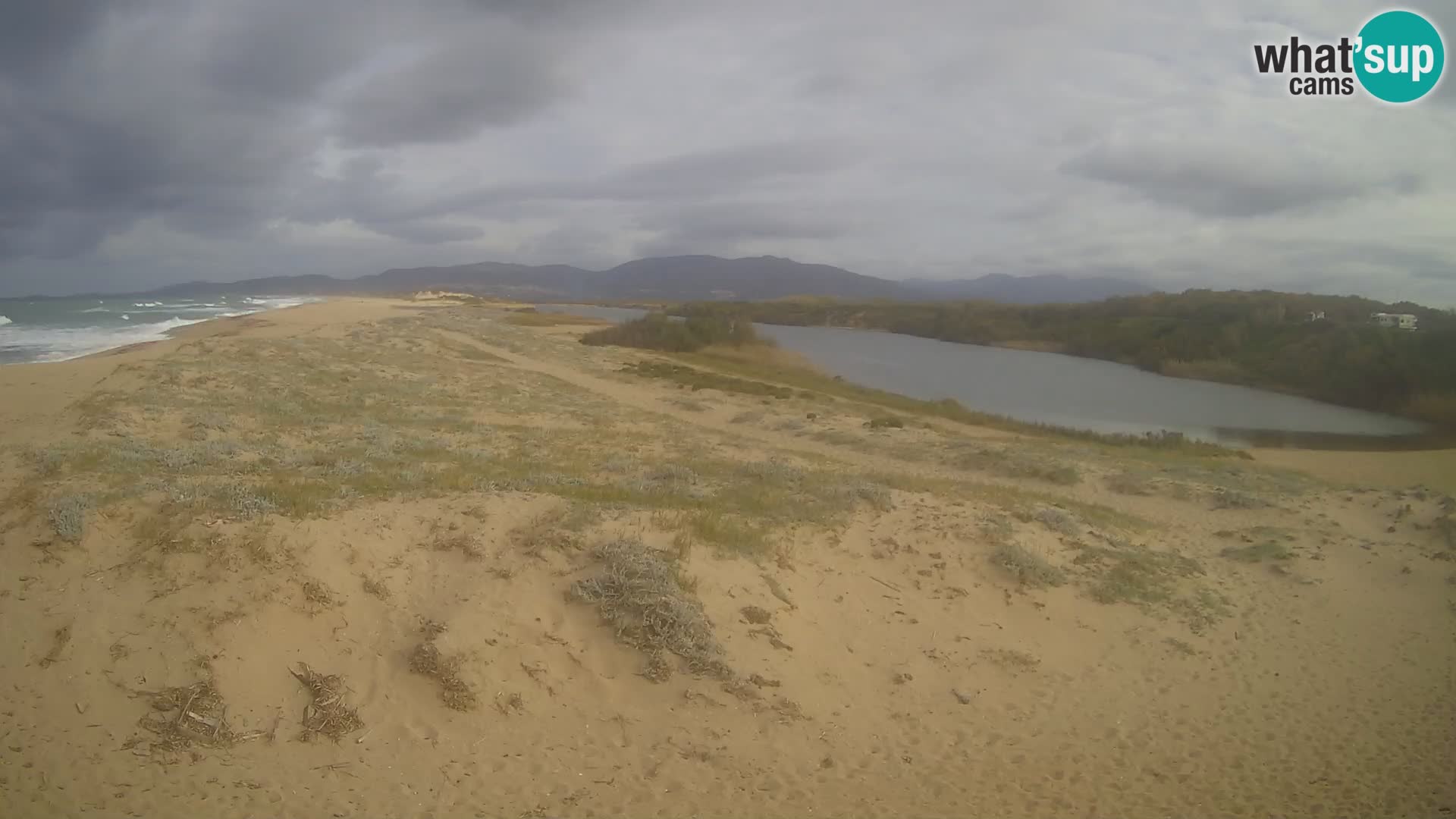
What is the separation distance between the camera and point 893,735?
6250 millimetres

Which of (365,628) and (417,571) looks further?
(417,571)

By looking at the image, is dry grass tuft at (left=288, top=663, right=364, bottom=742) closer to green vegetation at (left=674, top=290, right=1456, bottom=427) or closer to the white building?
green vegetation at (left=674, top=290, right=1456, bottom=427)

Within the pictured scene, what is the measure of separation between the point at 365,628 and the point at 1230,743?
7.43m

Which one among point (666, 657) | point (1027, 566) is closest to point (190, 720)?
point (666, 657)

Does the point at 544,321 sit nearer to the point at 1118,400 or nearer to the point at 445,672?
the point at 1118,400

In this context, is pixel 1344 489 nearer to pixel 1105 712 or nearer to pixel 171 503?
pixel 1105 712

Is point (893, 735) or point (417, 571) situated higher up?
point (417, 571)

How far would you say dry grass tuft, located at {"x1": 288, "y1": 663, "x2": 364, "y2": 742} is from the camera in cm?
532

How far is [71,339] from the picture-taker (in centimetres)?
4134

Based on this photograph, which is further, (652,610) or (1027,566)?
(1027,566)

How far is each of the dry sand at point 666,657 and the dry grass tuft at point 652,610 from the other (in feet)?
0.34

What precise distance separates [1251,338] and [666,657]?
54.3 meters

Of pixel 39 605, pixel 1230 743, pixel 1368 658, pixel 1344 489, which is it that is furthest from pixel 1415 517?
pixel 39 605

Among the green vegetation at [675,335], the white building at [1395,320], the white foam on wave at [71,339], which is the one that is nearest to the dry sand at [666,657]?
the white foam on wave at [71,339]
